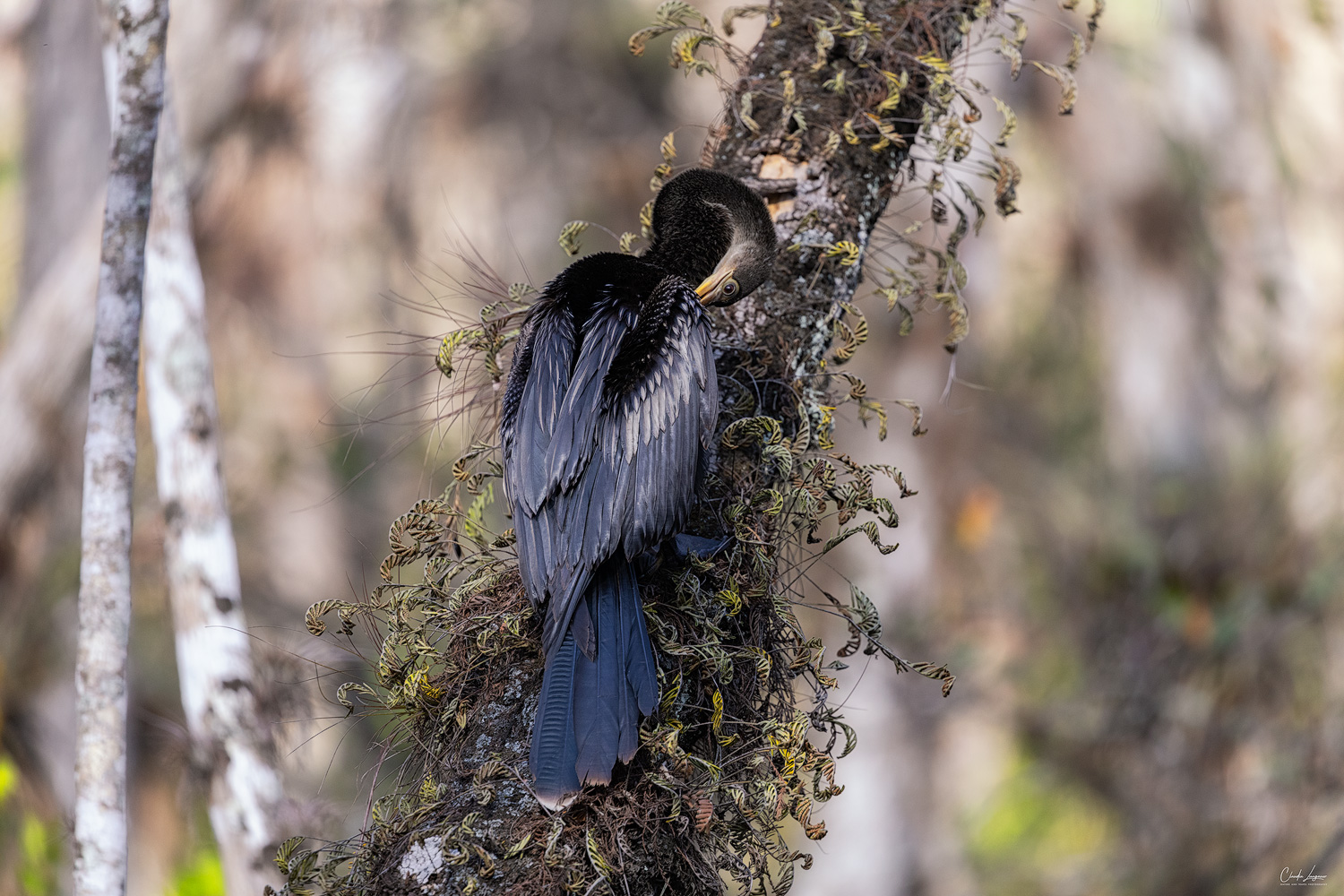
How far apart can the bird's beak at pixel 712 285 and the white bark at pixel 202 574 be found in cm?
206

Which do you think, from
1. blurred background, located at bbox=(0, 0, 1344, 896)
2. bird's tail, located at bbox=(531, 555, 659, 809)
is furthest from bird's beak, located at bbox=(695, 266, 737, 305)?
blurred background, located at bbox=(0, 0, 1344, 896)

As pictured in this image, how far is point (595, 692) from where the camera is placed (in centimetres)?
259

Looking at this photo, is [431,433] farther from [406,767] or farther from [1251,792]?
[1251,792]

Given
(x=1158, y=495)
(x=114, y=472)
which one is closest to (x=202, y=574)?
(x=114, y=472)

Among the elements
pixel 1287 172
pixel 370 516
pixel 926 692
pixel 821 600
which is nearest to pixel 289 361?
pixel 370 516

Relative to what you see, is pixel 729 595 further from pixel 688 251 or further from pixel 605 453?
pixel 688 251

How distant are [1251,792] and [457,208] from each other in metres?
8.72

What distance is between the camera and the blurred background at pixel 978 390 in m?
7.77

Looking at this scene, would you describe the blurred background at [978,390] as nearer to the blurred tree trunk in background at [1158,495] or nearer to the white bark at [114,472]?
the blurred tree trunk in background at [1158,495]

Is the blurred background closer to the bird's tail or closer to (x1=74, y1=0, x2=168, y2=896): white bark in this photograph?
(x1=74, y1=0, x2=168, y2=896): white bark

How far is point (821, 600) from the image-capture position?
10062 mm

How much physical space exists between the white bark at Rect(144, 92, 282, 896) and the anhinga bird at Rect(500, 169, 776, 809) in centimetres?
173

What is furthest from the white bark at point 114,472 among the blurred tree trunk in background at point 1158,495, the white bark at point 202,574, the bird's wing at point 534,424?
the blurred tree trunk in background at point 1158,495

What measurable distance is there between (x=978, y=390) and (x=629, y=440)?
19.1ft
